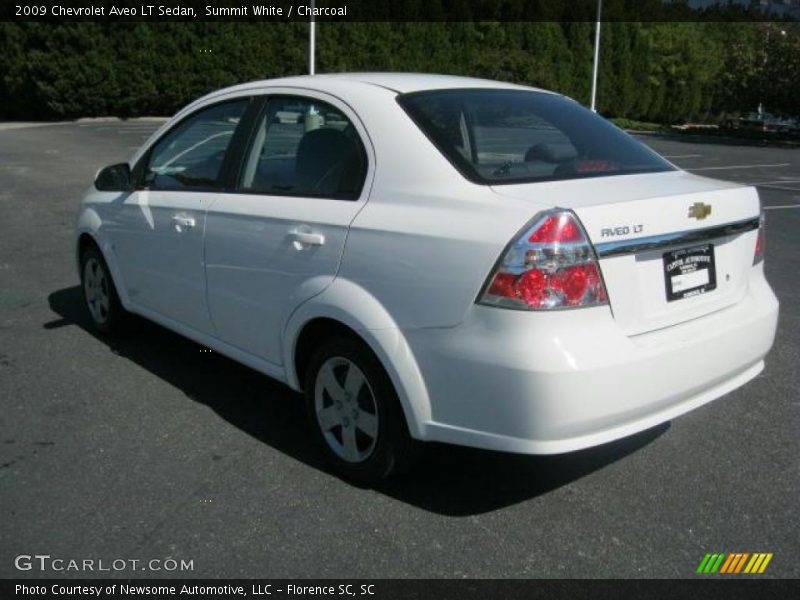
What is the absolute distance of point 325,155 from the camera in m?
3.72

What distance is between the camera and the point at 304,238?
3.54 m

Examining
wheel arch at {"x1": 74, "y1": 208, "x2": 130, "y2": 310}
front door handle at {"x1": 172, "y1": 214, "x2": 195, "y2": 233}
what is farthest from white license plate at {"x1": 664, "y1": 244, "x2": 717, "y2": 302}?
wheel arch at {"x1": 74, "y1": 208, "x2": 130, "y2": 310}

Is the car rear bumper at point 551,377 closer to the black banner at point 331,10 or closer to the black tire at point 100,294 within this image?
the black tire at point 100,294

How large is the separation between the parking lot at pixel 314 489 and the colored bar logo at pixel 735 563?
34 mm

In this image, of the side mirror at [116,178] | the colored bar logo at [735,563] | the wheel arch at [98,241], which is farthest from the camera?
the wheel arch at [98,241]

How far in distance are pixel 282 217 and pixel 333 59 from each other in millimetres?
37221

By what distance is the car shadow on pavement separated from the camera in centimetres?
350

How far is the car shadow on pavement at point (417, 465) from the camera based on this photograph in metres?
3.50

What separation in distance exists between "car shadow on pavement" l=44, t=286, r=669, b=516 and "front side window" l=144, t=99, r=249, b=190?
1.10 metres

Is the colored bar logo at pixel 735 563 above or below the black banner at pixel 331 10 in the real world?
below

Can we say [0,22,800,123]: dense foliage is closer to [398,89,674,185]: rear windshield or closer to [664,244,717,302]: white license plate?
[398,89,674,185]: rear windshield
